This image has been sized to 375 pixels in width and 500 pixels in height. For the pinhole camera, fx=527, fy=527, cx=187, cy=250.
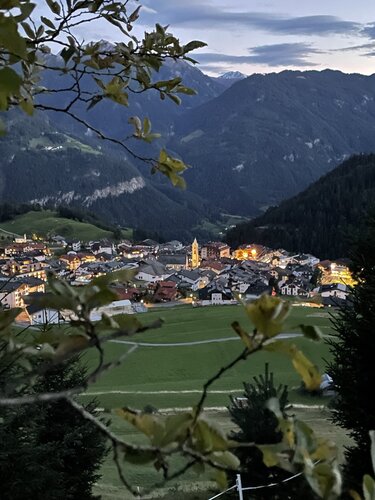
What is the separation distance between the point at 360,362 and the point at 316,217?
120832mm

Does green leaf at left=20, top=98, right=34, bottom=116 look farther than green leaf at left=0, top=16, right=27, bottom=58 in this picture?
Yes

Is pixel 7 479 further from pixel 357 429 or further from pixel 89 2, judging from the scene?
pixel 89 2

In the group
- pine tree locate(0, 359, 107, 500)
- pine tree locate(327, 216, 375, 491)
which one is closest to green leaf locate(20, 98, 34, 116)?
pine tree locate(0, 359, 107, 500)

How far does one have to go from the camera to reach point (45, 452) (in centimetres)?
657

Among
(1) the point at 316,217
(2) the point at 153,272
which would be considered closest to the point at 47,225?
(2) the point at 153,272

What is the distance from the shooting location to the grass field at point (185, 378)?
10.9 metres

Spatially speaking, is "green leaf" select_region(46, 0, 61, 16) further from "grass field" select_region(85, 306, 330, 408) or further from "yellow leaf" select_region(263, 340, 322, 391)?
"grass field" select_region(85, 306, 330, 408)

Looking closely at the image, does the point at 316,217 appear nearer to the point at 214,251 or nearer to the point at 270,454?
the point at 214,251

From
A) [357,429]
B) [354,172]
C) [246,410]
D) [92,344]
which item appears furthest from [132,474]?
[354,172]

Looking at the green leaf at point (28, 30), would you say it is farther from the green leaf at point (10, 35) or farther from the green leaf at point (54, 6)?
the green leaf at point (10, 35)

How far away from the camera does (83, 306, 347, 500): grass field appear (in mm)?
10875

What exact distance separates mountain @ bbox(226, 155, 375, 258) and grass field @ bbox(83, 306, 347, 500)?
73.2 meters

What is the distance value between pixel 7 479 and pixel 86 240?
397 ft

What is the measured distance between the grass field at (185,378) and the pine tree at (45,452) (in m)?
1.84
